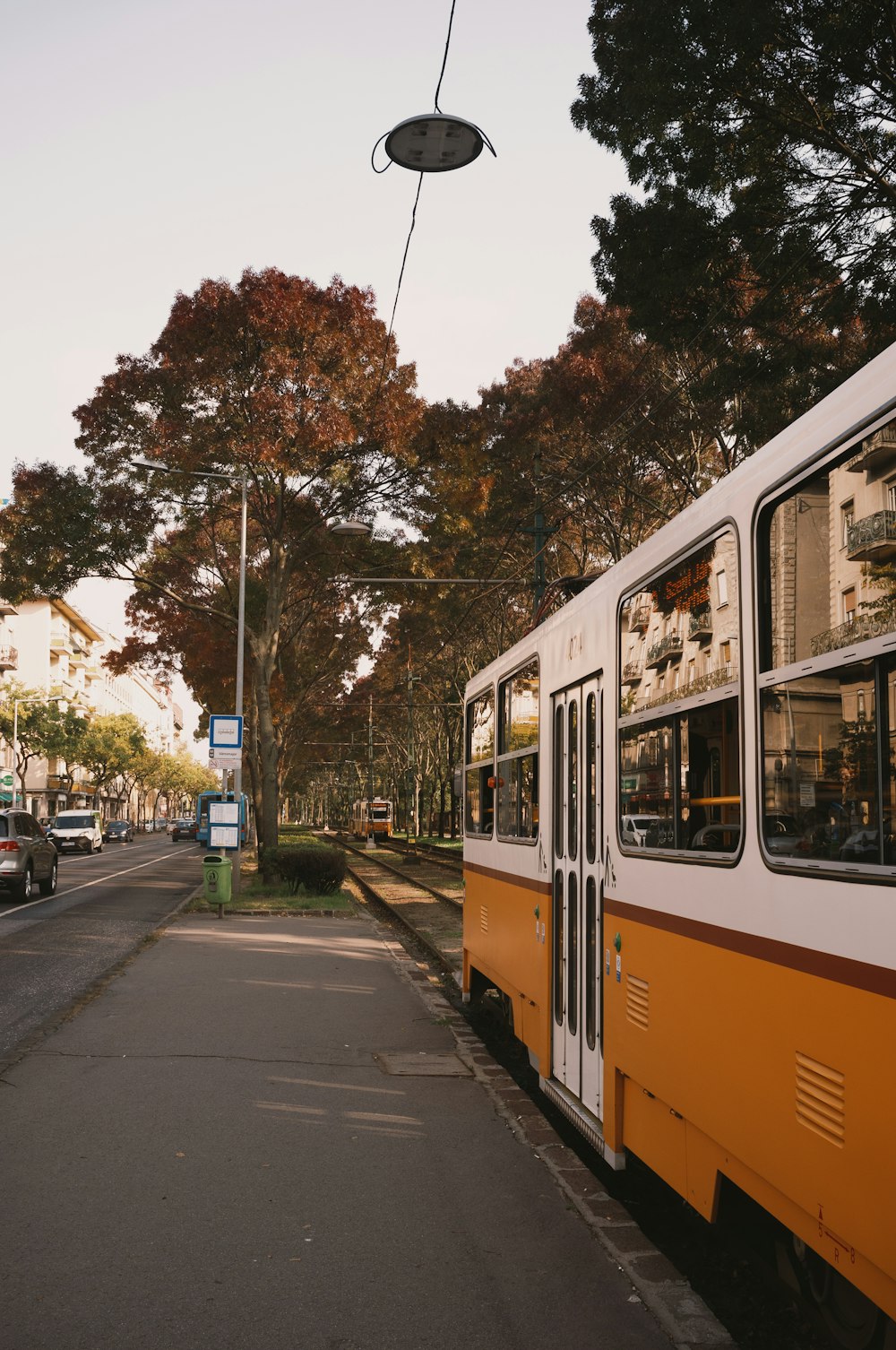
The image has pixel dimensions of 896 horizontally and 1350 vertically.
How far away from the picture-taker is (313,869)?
2253cm

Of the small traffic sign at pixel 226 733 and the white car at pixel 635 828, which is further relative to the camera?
the small traffic sign at pixel 226 733

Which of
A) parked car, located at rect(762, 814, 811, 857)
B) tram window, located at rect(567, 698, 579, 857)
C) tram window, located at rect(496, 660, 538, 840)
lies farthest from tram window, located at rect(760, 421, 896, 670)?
tram window, located at rect(496, 660, 538, 840)

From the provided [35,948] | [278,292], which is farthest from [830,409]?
[278,292]

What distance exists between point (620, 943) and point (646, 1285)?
4.55 ft

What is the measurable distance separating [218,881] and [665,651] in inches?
600

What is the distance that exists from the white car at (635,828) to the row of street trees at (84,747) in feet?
221

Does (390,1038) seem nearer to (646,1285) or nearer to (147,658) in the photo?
(646,1285)

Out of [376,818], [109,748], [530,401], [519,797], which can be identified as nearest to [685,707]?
[519,797]

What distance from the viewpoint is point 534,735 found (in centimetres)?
A: 778

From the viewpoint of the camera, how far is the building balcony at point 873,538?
314cm

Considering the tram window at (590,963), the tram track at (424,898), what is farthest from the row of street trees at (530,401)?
the tram track at (424,898)

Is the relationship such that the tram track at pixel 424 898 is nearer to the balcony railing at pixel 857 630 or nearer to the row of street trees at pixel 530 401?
the row of street trees at pixel 530 401

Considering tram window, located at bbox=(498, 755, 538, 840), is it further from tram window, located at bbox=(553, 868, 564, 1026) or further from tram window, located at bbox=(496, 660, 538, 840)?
tram window, located at bbox=(553, 868, 564, 1026)

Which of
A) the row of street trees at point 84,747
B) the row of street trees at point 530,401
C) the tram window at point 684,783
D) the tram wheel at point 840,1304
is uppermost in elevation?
the row of street trees at point 530,401
